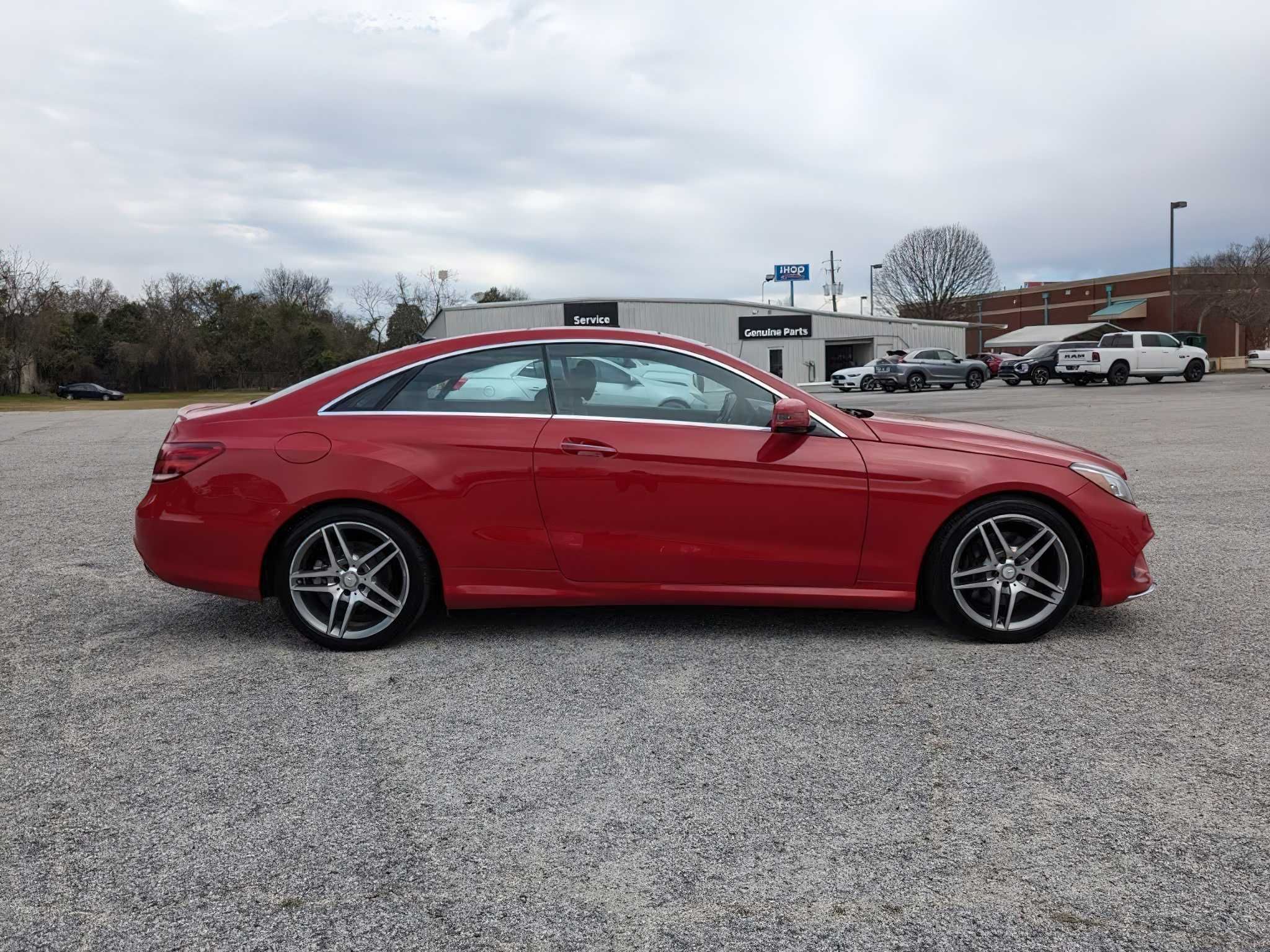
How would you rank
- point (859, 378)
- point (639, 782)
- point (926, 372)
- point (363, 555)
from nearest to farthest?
point (639, 782), point (363, 555), point (926, 372), point (859, 378)

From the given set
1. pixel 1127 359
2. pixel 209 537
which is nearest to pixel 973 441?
pixel 209 537

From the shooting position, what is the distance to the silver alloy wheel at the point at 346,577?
449 centimetres

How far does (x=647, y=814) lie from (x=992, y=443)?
102 inches

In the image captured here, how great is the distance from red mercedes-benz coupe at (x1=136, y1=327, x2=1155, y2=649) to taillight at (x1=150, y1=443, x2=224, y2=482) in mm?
12

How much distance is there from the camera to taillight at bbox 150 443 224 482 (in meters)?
4.54

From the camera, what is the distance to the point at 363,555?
4523 mm

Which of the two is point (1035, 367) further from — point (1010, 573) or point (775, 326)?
point (1010, 573)

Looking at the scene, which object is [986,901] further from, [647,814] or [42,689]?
[42,689]

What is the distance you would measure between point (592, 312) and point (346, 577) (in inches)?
2144

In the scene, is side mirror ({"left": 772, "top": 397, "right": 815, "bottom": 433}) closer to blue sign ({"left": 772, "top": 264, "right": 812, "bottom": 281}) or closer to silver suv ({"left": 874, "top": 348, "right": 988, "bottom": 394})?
silver suv ({"left": 874, "top": 348, "right": 988, "bottom": 394})

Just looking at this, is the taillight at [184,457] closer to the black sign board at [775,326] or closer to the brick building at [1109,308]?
the black sign board at [775,326]

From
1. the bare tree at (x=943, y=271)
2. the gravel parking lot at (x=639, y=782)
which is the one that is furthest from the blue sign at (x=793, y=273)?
the gravel parking lot at (x=639, y=782)

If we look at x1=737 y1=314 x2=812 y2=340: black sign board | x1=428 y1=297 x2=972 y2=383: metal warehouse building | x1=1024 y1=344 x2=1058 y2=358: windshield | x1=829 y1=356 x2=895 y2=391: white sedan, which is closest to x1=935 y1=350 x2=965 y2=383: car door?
x1=829 y1=356 x2=895 y2=391: white sedan

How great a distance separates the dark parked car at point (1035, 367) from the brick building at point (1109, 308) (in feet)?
130
